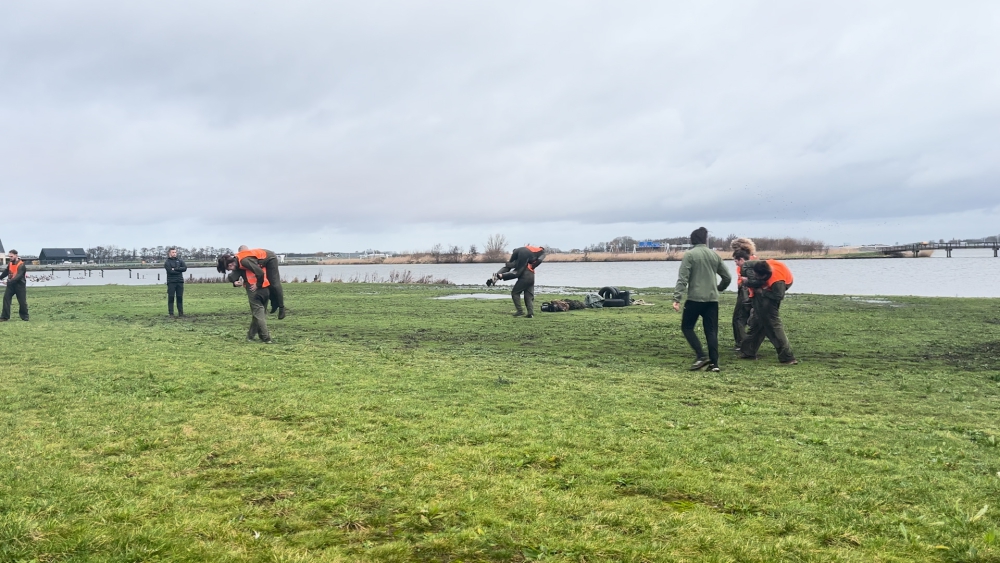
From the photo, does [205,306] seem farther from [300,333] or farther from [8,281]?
[300,333]

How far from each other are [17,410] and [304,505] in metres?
4.71

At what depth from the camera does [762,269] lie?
38.0 ft

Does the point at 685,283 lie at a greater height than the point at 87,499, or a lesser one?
greater

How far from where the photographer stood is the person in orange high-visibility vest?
11.4 m

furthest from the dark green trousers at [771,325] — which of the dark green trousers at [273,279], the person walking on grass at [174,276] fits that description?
the person walking on grass at [174,276]

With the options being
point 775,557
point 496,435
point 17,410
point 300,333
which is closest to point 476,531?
point 775,557

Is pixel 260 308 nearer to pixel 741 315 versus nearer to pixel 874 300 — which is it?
pixel 741 315

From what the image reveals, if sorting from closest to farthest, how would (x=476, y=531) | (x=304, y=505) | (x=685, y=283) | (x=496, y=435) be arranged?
(x=476, y=531) < (x=304, y=505) < (x=496, y=435) < (x=685, y=283)

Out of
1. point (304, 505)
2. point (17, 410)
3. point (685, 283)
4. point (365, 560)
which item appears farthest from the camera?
point (685, 283)

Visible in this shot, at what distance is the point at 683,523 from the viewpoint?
4.02 m

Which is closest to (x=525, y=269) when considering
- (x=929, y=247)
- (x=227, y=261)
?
(x=227, y=261)

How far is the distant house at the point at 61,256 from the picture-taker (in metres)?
150

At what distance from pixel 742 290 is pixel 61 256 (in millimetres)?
170819

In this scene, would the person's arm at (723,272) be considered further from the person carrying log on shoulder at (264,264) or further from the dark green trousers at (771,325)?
the person carrying log on shoulder at (264,264)
